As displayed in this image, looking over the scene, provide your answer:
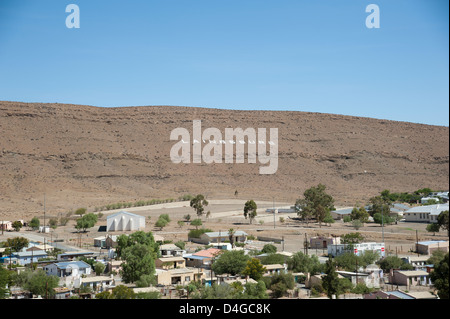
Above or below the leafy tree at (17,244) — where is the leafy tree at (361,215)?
above

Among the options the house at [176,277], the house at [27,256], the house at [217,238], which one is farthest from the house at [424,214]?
the house at [27,256]

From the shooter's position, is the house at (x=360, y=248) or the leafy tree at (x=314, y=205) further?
the leafy tree at (x=314, y=205)

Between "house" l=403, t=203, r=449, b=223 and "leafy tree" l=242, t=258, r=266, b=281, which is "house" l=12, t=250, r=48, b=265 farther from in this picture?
"house" l=403, t=203, r=449, b=223

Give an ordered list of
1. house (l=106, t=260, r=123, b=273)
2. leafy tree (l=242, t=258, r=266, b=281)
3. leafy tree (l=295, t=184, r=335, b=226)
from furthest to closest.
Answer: leafy tree (l=295, t=184, r=335, b=226), house (l=106, t=260, r=123, b=273), leafy tree (l=242, t=258, r=266, b=281)

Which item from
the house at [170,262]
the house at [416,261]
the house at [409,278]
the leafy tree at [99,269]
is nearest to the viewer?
the house at [409,278]

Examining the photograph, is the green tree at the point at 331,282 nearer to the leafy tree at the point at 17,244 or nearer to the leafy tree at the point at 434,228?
the leafy tree at the point at 17,244

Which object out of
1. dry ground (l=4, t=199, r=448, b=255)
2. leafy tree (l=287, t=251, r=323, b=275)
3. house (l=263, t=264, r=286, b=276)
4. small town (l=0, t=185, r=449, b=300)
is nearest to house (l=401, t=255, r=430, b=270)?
small town (l=0, t=185, r=449, b=300)

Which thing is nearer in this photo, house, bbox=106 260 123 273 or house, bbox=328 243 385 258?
house, bbox=106 260 123 273
